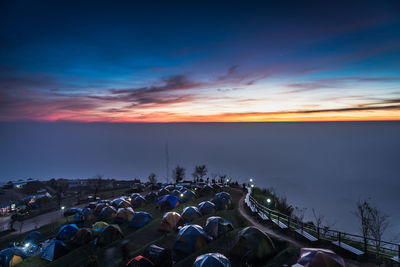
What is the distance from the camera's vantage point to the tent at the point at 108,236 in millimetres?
19172

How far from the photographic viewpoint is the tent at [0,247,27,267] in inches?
742

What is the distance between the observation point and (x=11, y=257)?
62.8ft

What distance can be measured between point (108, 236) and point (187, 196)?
1380 cm

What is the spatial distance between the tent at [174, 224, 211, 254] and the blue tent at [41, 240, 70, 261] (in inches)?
447

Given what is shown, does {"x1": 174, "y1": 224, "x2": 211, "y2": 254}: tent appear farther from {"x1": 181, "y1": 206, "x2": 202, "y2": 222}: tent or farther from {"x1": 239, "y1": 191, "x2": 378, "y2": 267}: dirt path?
{"x1": 181, "y1": 206, "x2": 202, "y2": 222}: tent

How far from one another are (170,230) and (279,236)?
9760 mm

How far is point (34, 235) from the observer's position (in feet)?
82.5

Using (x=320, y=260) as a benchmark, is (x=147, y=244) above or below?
below

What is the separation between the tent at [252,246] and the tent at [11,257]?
792 inches

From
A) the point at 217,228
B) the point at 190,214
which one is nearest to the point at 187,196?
the point at 190,214

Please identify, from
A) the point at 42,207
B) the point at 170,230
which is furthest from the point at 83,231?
the point at 42,207

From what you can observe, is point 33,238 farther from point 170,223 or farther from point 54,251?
point 170,223

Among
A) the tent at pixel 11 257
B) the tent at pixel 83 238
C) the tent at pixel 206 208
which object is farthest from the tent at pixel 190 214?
the tent at pixel 11 257

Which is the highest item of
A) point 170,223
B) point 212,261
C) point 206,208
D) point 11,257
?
point 212,261
